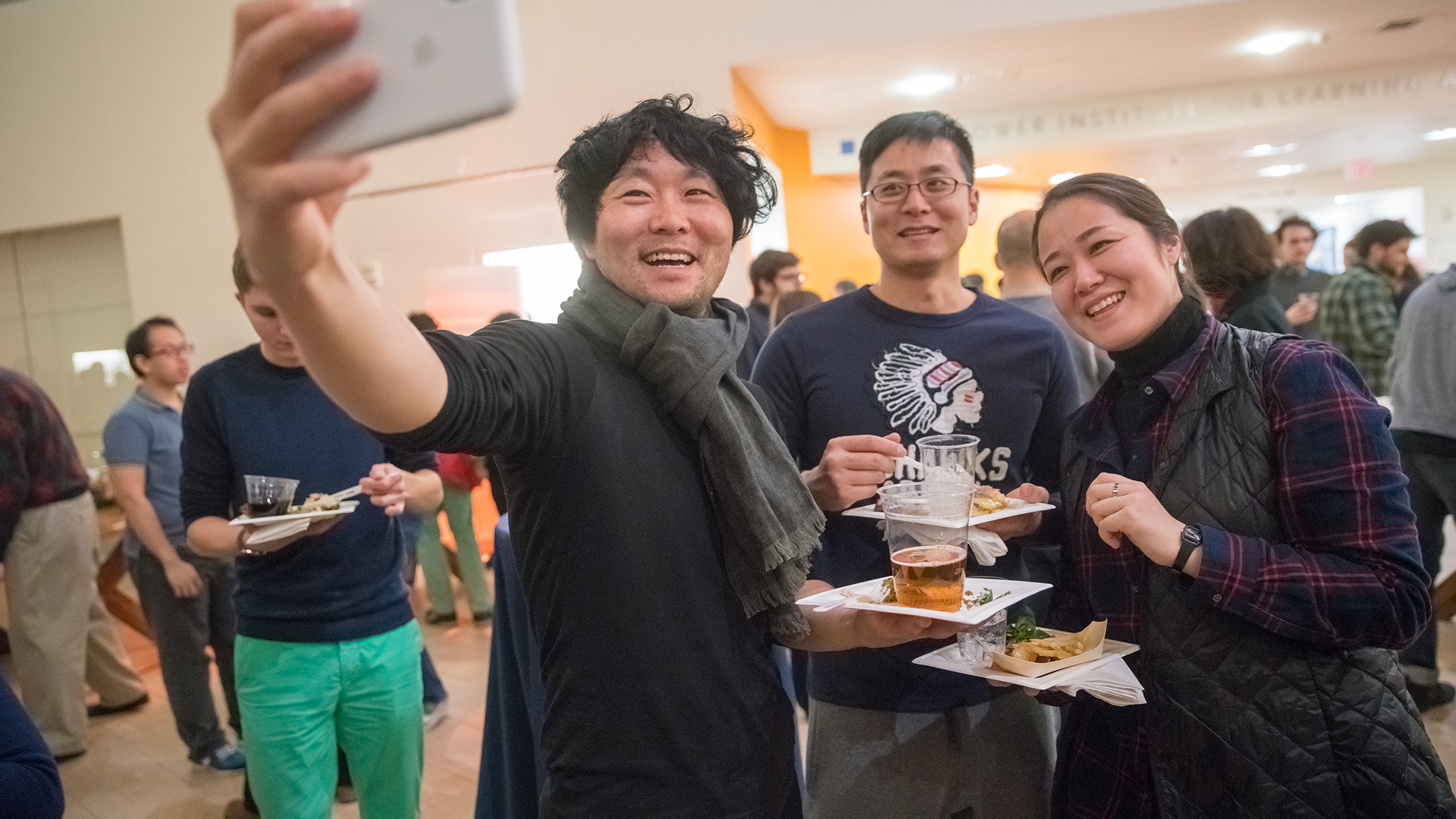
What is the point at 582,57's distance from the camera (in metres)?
6.64

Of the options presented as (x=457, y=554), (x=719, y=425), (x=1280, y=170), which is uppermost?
(x=1280, y=170)

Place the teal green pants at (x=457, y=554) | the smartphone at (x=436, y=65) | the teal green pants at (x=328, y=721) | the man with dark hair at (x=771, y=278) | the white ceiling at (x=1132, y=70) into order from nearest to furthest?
the smartphone at (x=436, y=65), the teal green pants at (x=328, y=721), the man with dark hair at (x=771, y=278), the teal green pants at (x=457, y=554), the white ceiling at (x=1132, y=70)

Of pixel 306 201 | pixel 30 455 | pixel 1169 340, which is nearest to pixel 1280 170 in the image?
pixel 1169 340

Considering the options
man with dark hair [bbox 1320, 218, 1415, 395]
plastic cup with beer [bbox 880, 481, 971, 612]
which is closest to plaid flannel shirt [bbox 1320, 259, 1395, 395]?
man with dark hair [bbox 1320, 218, 1415, 395]

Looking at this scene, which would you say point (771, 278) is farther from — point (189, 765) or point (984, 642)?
point (984, 642)

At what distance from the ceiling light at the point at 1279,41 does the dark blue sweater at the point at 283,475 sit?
7.80 metres

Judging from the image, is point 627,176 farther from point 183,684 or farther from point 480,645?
point 480,645

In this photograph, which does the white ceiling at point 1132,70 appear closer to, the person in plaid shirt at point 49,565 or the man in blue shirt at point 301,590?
the person in plaid shirt at point 49,565

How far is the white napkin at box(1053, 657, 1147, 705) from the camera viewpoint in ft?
3.86

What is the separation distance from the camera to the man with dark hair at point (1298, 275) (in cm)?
560

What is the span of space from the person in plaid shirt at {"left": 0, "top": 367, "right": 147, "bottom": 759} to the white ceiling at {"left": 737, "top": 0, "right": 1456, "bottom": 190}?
497 cm

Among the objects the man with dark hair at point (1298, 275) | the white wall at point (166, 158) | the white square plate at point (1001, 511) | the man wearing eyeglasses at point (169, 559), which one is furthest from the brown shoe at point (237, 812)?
the man with dark hair at point (1298, 275)

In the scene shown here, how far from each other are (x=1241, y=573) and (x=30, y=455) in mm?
3991

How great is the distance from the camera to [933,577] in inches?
50.3
